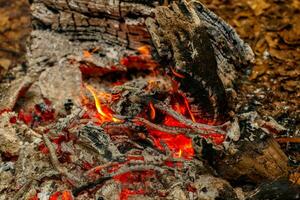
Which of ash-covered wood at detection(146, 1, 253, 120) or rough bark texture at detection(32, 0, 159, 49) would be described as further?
rough bark texture at detection(32, 0, 159, 49)

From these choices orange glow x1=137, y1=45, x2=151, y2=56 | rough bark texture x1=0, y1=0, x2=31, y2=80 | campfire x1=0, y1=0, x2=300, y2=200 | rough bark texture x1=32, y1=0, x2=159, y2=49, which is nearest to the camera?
campfire x1=0, y1=0, x2=300, y2=200

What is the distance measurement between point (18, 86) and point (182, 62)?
1.99 metres

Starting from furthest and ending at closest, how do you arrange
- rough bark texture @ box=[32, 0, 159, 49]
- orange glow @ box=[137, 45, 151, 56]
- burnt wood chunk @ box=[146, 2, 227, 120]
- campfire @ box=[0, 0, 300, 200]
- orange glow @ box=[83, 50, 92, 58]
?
orange glow @ box=[83, 50, 92, 58], orange glow @ box=[137, 45, 151, 56], rough bark texture @ box=[32, 0, 159, 49], burnt wood chunk @ box=[146, 2, 227, 120], campfire @ box=[0, 0, 300, 200]

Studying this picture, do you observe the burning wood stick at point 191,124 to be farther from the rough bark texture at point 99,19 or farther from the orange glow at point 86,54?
the orange glow at point 86,54

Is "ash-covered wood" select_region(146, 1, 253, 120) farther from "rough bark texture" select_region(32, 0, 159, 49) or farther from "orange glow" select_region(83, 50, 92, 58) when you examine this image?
"orange glow" select_region(83, 50, 92, 58)

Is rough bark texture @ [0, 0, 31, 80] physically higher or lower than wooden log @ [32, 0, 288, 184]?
lower

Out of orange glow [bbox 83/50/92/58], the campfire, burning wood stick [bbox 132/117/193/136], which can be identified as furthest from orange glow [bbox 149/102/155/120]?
orange glow [bbox 83/50/92/58]

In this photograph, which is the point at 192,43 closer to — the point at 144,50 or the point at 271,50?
the point at 144,50

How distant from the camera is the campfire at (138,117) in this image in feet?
10.1

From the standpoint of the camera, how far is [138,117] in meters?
3.50

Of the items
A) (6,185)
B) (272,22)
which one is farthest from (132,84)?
(272,22)

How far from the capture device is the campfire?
3070 mm

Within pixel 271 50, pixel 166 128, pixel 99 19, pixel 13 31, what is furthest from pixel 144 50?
pixel 13 31

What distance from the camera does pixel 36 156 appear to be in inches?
138
